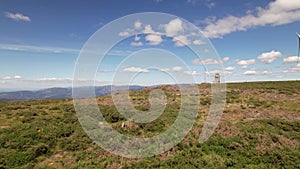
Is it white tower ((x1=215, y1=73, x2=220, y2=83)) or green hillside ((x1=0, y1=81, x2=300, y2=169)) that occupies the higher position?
white tower ((x1=215, y1=73, x2=220, y2=83))

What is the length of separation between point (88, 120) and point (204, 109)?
1544 centimetres

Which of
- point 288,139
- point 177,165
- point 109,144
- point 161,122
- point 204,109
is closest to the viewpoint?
point 177,165

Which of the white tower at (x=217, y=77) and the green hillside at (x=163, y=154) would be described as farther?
the white tower at (x=217, y=77)


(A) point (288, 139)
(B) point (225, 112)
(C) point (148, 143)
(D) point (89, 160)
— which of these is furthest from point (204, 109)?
(D) point (89, 160)

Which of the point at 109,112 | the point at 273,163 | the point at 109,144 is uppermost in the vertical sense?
the point at 109,112

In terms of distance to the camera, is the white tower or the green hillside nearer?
the green hillside

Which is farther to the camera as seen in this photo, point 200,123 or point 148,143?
point 200,123

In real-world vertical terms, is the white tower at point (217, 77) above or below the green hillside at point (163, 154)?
above

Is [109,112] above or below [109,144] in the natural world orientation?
above

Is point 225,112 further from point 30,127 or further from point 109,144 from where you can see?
point 30,127

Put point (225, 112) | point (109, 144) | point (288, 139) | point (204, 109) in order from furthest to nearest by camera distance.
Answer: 1. point (204, 109)
2. point (225, 112)
3. point (288, 139)
4. point (109, 144)

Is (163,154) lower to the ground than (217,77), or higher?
lower

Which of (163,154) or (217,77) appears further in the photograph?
(217,77)

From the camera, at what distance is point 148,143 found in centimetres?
1645
